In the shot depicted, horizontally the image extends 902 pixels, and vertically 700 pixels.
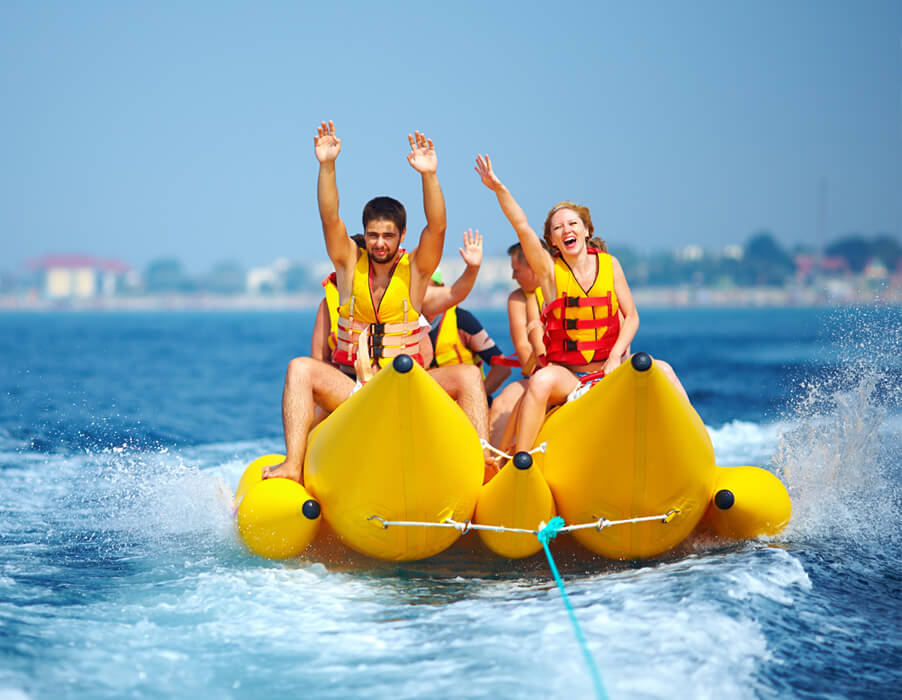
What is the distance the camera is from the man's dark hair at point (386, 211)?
3.78 m

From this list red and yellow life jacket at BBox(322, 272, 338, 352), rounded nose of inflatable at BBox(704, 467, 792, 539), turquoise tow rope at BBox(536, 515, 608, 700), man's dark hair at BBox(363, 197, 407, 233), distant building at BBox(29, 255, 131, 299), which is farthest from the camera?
distant building at BBox(29, 255, 131, 299)

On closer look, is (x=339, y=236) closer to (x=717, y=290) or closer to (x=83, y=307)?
(x=717, y=290)

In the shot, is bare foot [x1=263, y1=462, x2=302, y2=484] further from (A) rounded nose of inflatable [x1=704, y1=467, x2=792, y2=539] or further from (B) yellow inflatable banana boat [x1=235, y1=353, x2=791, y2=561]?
(A) rounded nose of inflatable [x1=704, y1=467, x2=792, y2=539]

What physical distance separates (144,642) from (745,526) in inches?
91.3

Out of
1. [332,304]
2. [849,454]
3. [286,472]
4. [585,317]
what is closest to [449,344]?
[332,304]

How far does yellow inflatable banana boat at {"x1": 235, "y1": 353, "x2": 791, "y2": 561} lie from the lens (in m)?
3.19

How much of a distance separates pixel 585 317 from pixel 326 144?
1359mm

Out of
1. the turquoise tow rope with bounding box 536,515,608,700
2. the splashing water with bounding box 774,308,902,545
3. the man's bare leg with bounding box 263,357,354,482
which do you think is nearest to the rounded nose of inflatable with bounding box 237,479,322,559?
the man's bare leg with bounding box 263,357,354,482

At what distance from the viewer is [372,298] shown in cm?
384

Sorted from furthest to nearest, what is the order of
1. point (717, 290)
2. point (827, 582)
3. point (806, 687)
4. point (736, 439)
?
point (717, 290)
point (736, 439)
point (827, 582)
point (806, 687)

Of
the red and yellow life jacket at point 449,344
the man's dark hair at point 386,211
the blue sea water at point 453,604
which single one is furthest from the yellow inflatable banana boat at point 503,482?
the red and yellow life jacket at point 449,344

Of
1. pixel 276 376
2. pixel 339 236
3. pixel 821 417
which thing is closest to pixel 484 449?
pixel 339 236

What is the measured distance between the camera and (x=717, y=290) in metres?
97.2

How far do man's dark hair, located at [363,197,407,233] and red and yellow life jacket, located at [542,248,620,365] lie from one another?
770 millimetres
